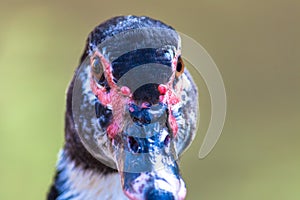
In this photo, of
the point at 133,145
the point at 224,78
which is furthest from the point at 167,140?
the point at 224,78

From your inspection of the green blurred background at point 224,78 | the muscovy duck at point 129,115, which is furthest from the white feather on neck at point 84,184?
the green blurred background at point 224,78

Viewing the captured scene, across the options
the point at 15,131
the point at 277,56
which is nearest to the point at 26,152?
the point at 15,131

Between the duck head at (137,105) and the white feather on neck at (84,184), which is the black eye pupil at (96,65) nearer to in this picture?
the duck head at (137,105)

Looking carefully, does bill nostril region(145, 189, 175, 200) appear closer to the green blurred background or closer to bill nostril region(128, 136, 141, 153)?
bill nostril region(128, 136, 141, 153)

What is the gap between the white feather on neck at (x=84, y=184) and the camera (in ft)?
4.33

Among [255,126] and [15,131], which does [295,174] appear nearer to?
[255,126]

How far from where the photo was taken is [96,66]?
1.26 meters

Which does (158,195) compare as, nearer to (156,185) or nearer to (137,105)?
(156,185)

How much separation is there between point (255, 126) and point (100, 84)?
192 cm

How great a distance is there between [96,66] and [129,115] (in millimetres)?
121

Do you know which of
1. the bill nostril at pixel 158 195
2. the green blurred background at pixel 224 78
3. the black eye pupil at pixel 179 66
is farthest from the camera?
the green blurred background at pixel 224 78

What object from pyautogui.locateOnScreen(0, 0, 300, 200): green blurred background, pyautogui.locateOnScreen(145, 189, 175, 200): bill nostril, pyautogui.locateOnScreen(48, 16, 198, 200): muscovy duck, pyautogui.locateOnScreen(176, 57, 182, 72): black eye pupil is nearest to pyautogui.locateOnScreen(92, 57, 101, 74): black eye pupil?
pyautogui.locateOnScreen(48, 16, 198, 200): muscovy duck

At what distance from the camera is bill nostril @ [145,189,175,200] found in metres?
1.07

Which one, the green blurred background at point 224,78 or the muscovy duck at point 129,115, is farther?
the green blurred background at point 224,78
